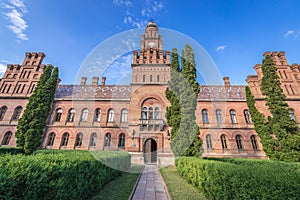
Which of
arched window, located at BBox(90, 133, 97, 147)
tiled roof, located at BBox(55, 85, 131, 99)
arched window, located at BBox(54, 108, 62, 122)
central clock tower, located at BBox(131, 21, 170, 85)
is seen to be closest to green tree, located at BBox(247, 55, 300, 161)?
central clock tower, located at BBox(131, 21, 170, 85)

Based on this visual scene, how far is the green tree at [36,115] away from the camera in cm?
1356

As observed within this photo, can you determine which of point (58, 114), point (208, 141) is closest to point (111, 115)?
point (58, 114)

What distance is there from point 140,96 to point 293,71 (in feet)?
82.5

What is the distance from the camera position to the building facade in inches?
680

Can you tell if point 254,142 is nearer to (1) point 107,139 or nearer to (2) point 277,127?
(2) point 277,127

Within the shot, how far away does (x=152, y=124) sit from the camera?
53.2ft

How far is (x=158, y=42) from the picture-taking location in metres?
21.2

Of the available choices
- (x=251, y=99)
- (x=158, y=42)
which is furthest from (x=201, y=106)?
(x=158, y=42)

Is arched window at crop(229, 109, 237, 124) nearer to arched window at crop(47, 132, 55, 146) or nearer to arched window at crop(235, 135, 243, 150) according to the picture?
arched window at crop(235, 135, 243, 150)

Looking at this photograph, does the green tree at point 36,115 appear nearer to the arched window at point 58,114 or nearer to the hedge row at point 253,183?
the arched window at point 58,114

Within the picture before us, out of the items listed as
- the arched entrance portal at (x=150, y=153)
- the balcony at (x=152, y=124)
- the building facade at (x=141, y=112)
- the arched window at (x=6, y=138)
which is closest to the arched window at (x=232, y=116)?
the building facade at (x=141, y=112)

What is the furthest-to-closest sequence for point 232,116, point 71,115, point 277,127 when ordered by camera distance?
point 71,115, point 232,116, point 277,127

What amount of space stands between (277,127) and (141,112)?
14.9 m

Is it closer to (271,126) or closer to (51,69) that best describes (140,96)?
(51,69)
